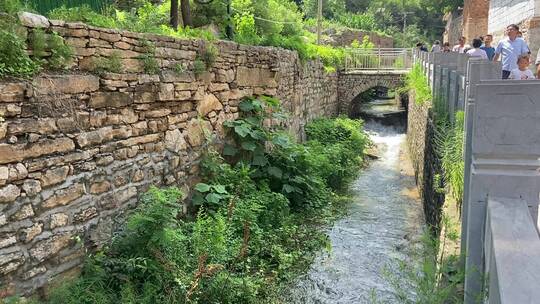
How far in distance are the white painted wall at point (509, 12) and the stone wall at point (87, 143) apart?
8320mm

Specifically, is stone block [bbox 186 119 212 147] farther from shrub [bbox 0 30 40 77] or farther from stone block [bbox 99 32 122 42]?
shrub [bbox 0 30 40 77]

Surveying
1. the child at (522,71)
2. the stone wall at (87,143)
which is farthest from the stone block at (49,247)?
the child at (522,71)

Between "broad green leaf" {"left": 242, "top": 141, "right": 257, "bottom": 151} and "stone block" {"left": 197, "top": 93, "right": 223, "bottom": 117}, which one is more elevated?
"stone block" {"left": 197, "top": 93, "right": 223, "bottom": 117}

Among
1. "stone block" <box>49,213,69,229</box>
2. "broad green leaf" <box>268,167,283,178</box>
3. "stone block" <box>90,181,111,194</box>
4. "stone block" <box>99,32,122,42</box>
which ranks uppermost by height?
"stone block" <box>99,32,122,42</box>

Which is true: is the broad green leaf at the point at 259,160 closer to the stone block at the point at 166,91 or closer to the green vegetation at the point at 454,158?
the stone block at the point at 166,91

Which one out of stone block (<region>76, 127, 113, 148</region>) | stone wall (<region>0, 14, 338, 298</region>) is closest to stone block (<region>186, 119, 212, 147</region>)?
stone wall (<region>0, 14, 338, 298</region>)

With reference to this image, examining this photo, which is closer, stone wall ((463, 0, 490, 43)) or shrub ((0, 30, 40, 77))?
shrub ((0, 30, 40, 77))

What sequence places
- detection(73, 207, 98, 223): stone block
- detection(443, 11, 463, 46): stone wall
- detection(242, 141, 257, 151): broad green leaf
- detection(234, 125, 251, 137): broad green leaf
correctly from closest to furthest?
1. detection(73, 207, 98, 223): stone block
2. detection(234, 125, 251, 137): broad green leaf
3. detection(242, 141, 257, 151): broad green leaf
4. detection(443, 11, 463, 46): stone wall

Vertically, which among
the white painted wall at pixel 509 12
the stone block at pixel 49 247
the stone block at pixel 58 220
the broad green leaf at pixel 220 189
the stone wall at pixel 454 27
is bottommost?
the broad green leaf at pixel 220 189

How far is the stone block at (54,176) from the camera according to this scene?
3912mm

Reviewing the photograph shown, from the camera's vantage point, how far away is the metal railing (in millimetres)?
21422

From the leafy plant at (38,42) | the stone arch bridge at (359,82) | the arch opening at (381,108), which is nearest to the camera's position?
the leafy plant at (38,42)

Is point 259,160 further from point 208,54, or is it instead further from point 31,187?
point 31,187

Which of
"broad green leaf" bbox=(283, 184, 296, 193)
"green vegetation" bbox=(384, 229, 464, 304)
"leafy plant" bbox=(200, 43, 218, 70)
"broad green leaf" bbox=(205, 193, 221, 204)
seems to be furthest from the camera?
"broad green leaf" bbox=(283, 184, 296, 193)
